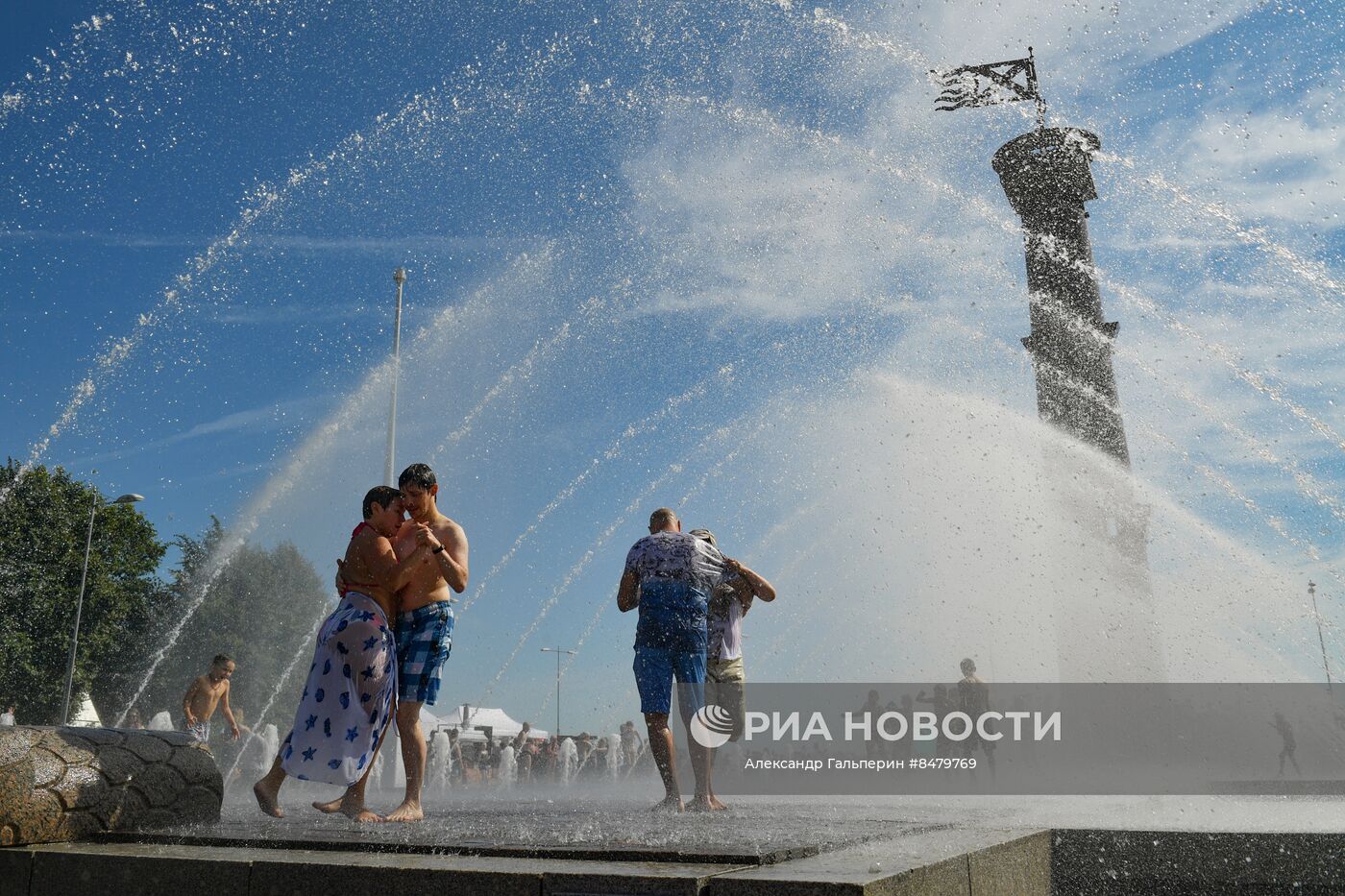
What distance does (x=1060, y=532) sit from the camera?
1827 cm

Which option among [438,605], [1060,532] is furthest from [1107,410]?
[438,605]

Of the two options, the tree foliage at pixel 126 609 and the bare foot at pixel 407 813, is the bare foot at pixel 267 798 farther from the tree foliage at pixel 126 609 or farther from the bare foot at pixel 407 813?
the tree foliage at pixel 126 609

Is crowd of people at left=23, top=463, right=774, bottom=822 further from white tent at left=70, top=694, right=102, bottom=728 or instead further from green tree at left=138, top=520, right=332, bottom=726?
green tree at left=138, top=520, right=332, bottom=726

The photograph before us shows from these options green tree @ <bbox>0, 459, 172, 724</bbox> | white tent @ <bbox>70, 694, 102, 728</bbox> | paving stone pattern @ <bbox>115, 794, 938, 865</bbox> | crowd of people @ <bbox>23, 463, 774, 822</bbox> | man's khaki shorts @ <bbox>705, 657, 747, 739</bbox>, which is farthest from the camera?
white tent @ <bbox>70, 694, 102, 728</bbox>

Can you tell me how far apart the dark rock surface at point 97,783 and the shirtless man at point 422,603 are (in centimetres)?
86

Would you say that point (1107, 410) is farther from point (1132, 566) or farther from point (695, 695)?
point (695, 695)

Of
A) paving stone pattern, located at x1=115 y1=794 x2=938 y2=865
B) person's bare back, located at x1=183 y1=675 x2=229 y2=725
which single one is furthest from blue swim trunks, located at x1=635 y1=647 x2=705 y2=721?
person's bare back, located at x1=183 y1=675 x2=229 y2=725

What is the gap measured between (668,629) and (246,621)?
159 feet

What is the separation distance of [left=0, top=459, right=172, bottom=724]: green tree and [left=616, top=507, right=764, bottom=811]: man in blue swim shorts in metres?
32.3

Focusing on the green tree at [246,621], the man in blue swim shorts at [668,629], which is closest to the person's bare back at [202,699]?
the man in blue swim shorts at [668,629]

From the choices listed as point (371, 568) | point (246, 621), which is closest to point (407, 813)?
point (371, 568)

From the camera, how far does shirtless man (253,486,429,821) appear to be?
4227 mm

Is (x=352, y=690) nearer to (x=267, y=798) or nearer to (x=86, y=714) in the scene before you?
(x=267, y=798)

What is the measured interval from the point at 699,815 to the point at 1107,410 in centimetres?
1576
